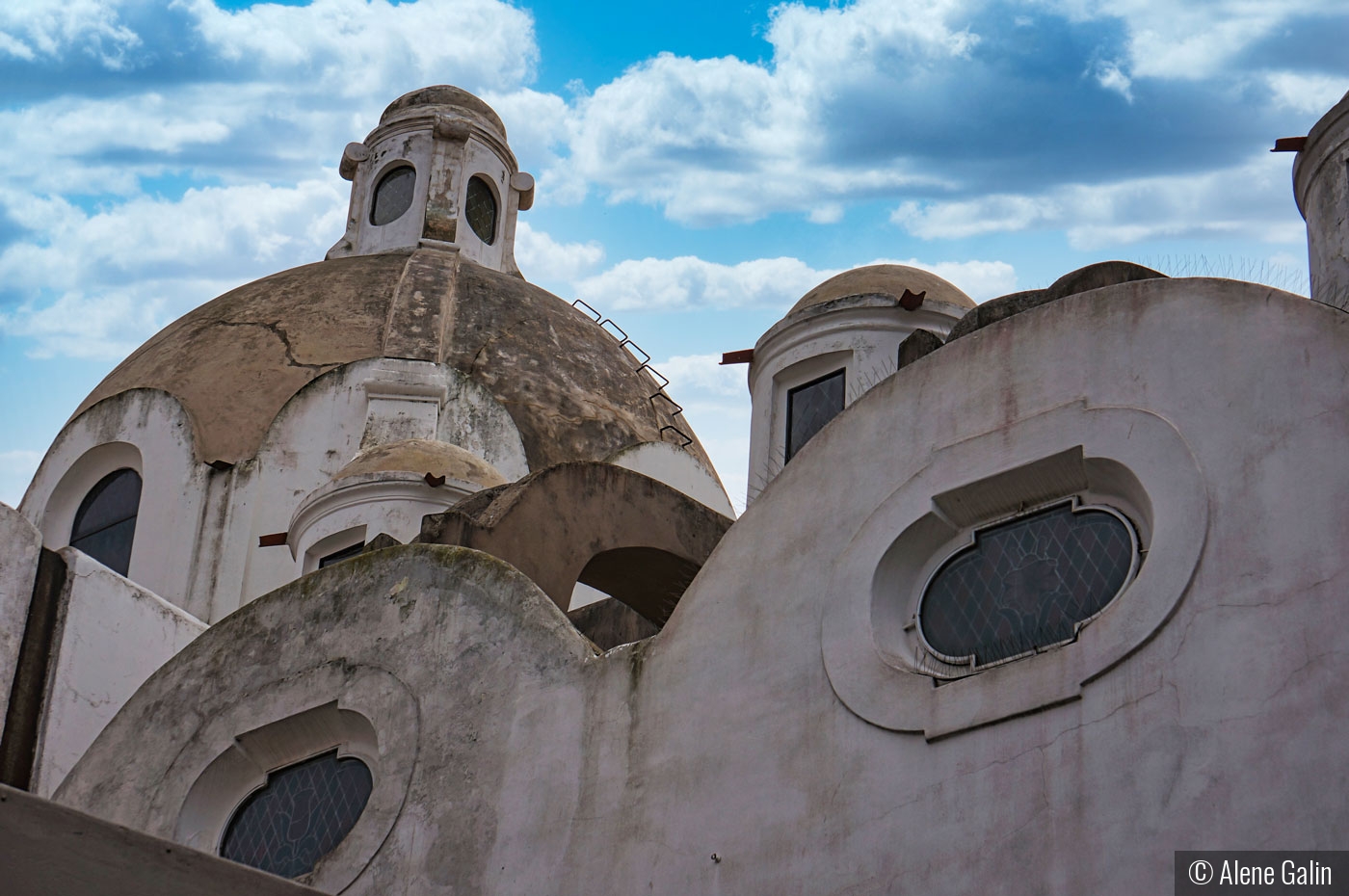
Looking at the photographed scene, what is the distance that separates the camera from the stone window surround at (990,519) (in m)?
9.41

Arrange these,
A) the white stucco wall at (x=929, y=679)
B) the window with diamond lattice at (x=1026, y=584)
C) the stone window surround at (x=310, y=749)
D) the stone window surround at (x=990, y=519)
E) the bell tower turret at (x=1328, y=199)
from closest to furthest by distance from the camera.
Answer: the white stucco wall at (x=929, y=679)
the stone window surround at (x=990, y=519)
the window with diamond lattice at (x=1026, y=584)
the stone window surround at (x=310, y=749)
the bell tower turret at (x=1328, y=199)

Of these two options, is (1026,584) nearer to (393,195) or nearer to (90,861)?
(90,861)

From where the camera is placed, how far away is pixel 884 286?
1588 cm

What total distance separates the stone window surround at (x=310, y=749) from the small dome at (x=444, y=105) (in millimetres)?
16065

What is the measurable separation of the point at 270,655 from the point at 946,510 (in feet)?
16.7

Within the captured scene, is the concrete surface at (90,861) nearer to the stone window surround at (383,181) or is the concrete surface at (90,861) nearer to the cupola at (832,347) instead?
the cupola at (832,347)

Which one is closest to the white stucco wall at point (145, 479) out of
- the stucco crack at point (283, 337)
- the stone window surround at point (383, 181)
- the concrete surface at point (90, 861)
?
the stucco crack at point (283, 337)

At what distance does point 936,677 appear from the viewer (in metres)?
10.0

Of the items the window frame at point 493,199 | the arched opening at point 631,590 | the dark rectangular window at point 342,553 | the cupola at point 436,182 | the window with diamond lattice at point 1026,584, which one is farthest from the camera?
the window frame at point 493,199

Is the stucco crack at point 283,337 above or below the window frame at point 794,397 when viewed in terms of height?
above

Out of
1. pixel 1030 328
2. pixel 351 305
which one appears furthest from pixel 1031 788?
pixel 351 305

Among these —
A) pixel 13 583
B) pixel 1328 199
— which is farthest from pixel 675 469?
pixel 1328 199

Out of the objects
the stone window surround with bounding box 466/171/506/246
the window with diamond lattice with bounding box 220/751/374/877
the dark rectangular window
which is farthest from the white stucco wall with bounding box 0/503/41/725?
the stone window surround with bounding box 466/171/506/246

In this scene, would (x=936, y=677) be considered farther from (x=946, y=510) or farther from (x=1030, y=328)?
(x=1030, y=328)
